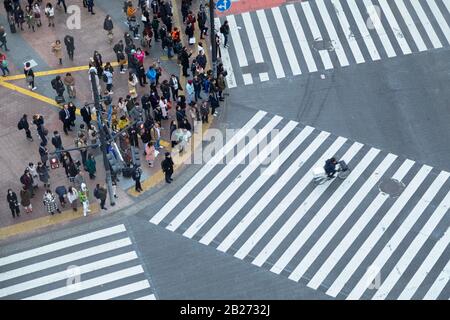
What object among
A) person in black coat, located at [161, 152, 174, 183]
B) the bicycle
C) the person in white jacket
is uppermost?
person in black coat, located at [161, 152, 174, 183]

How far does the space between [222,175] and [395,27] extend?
44.2 feet

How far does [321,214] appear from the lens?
4412cm

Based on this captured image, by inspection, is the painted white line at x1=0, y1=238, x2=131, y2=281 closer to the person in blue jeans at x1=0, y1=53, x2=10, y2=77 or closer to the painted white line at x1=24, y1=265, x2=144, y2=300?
the painted white line at x1=24, y1=265, x2=144, y2=300

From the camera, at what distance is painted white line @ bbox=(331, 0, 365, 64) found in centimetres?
5147

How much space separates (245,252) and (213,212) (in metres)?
2.63

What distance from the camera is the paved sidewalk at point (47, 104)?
44656 mm

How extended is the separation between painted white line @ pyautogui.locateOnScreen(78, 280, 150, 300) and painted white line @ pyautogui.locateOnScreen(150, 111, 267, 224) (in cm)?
347

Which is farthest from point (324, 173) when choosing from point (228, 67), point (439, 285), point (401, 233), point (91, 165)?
point (91, 165)

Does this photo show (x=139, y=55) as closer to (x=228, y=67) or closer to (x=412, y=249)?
(x=228, y=67)

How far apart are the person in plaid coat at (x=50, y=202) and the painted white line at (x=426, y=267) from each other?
1489 cm

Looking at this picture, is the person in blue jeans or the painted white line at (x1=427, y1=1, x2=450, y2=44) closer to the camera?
the person in blue jeans

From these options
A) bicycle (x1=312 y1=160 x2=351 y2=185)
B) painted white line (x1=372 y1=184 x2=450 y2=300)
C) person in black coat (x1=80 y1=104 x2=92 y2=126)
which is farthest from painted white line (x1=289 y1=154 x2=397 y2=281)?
person in black coat (x1=80 y1=104 x2=92 y2=126)

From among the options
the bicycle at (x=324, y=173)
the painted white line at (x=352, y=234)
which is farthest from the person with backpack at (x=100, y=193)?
the painted white line at (x=352, y=234)

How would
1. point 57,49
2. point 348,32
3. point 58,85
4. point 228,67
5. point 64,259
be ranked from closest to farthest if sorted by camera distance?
point 64,259 < point 58,85 < point 57,49 < point 228,67 < point 348,32
